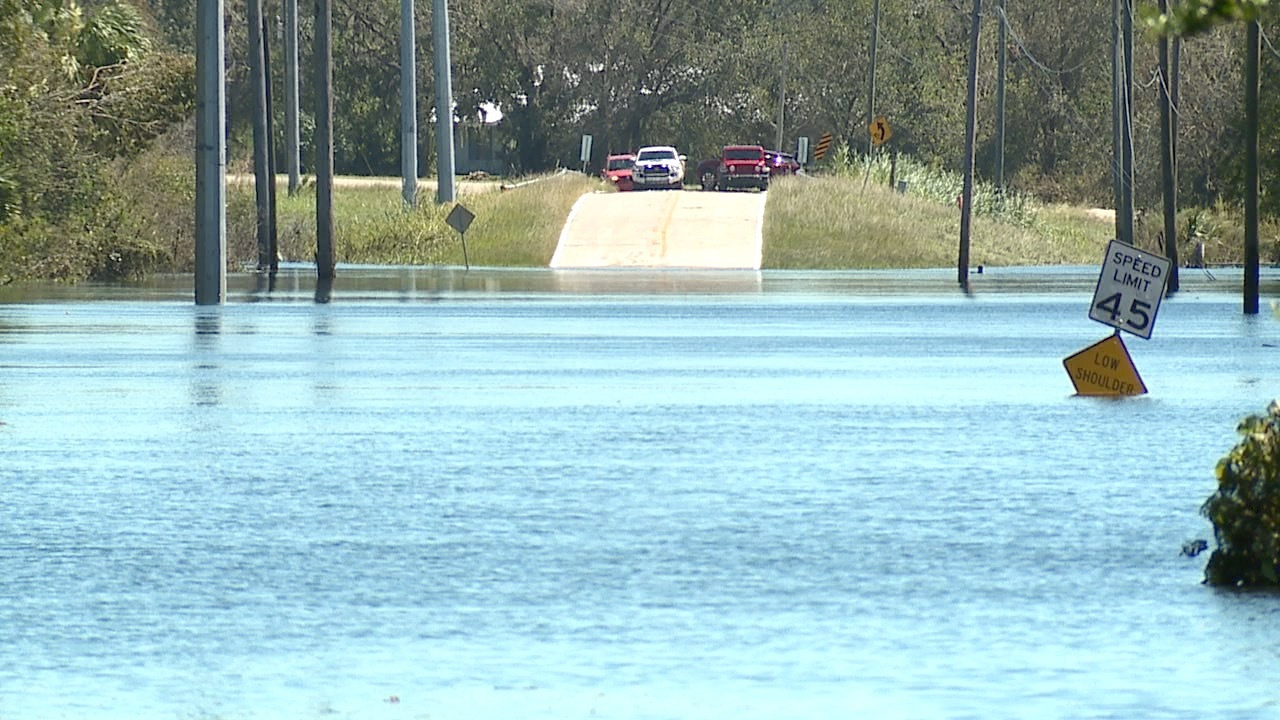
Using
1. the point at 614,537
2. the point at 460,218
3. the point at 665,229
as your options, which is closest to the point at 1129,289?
the point at 614,537

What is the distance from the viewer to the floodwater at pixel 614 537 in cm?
972

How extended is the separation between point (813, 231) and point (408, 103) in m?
11.9

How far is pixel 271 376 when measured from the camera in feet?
87.7

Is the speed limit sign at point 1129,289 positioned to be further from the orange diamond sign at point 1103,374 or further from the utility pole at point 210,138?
the utility pole at point 210,138

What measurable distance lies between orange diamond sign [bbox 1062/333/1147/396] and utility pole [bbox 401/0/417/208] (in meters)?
50.4

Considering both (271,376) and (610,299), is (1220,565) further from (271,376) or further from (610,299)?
(610,299)

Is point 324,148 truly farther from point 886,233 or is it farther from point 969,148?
point 886,233

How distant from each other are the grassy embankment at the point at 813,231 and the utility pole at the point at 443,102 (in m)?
0.71

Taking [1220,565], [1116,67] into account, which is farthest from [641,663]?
[1116,67]


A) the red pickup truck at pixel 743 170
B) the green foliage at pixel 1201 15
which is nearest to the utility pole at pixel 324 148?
the red pickup truck at pixel 743 170

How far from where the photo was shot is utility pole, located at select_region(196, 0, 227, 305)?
41.0m

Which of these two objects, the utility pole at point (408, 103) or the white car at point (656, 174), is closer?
the utility pole at point (408, 103)

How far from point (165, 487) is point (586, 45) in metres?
93.8

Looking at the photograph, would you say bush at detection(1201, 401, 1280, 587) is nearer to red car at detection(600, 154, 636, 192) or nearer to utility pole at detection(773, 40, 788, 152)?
red car at detection(600, 154, 636, 192)
